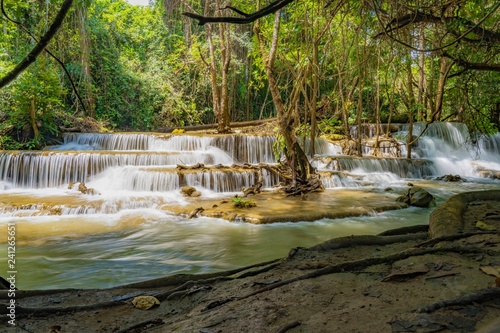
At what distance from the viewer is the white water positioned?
17.4ft

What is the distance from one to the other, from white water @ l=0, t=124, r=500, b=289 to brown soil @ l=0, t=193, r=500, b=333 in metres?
1.57

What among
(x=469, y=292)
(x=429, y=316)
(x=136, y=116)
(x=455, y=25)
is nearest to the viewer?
(x=429, y=316)

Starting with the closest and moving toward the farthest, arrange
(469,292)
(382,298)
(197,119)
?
1. (469,292)
2. (382,298)
3. (197,119)

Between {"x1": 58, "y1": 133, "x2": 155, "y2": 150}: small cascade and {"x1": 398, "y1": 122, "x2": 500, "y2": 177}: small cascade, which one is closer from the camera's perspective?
{"x1": 58, "y1": 133, "x2": 155, "y2": 150}: small cascade

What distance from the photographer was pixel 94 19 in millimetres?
18922

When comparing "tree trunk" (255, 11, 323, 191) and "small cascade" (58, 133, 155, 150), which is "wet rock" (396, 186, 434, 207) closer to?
"tree trunk" (255, 11, 323, 191)

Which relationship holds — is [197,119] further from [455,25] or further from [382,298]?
[382,298]

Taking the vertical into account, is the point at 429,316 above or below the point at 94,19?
below

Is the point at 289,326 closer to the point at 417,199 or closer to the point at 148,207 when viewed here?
the point at 148,207

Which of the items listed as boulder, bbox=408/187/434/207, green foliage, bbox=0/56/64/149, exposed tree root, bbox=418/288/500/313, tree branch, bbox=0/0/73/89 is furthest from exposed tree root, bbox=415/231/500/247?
green foliage, bbox=0/56/64/149

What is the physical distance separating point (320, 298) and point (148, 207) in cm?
701

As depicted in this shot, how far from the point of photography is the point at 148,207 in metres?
8.84

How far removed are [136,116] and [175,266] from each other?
16.1 meters

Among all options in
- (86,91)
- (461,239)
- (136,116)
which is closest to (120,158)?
(86,91)
